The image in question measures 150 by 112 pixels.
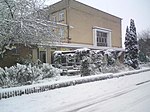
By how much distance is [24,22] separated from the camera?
1406 centimetres

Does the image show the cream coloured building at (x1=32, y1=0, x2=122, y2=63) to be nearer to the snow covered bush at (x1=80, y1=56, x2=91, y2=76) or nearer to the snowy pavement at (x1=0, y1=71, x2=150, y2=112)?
the snow covered bush at (x1=80, y1=56, x2=91, y2=76)

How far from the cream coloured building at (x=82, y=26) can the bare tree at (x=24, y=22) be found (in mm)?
14189

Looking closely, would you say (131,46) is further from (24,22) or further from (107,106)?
(107,106)

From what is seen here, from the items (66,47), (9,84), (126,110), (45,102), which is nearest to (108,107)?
(126,110)

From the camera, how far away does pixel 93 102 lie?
30.8 feet

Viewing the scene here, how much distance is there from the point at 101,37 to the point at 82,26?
7009 millimetres

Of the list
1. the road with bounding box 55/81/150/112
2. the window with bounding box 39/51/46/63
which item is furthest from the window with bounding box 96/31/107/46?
the road with bounding box 55/81/150/112

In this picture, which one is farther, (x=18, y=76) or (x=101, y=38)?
(x=101, y=38)

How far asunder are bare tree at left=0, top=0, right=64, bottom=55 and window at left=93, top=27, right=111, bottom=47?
27.8 metres

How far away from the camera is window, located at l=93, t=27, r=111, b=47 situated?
4344 cm

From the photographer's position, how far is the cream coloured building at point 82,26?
3428 cm

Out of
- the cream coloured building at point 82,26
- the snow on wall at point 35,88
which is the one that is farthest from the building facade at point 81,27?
the snow on wall at point 35,88

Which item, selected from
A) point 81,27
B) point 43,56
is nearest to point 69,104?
point 43,56

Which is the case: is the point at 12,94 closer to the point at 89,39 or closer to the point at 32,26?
the point at 32,26
